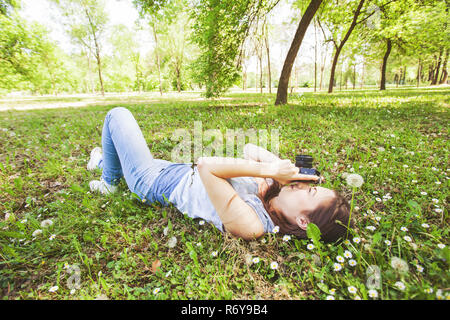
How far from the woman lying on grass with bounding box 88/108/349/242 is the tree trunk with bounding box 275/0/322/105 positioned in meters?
5.77

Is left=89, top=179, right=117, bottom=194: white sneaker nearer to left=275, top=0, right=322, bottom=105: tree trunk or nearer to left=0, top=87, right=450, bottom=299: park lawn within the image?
left=0, top=87, right=450, bottom=299: park lawn

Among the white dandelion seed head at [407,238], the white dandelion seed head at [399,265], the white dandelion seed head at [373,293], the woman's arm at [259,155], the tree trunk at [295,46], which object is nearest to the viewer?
the white dandelion seed head at [373,293]

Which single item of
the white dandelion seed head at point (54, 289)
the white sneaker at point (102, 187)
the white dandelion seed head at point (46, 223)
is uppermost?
the white sneaker at point (102, 187)

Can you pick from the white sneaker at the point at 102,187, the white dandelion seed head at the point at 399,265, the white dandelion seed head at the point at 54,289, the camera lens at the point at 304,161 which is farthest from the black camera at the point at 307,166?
the white sneaker at the point at 102,187

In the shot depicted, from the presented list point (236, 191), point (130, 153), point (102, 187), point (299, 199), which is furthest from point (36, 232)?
point (299, 199)

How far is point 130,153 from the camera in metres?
2.20

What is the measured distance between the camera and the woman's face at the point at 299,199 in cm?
156

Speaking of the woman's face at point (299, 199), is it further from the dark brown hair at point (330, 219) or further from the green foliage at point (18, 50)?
the green foliage at point (18, 50)

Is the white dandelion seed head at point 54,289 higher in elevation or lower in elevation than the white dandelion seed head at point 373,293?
lower

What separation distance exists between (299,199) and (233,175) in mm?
592

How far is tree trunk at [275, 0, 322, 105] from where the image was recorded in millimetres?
5910

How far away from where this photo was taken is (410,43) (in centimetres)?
1463

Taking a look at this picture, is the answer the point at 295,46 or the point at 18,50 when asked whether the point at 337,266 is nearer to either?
the point at 295,46

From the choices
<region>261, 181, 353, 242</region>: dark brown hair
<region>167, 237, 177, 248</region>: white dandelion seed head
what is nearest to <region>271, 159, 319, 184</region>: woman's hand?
<region>261, 181, 353, 242</region>: dark brown hair
